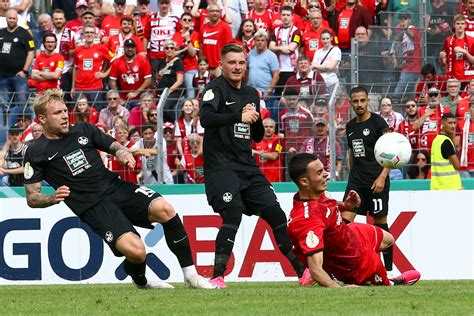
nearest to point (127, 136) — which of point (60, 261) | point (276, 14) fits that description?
point (60, 261)

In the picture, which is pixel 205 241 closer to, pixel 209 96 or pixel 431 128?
pixel 431 128

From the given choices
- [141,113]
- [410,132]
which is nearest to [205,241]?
[141,113]

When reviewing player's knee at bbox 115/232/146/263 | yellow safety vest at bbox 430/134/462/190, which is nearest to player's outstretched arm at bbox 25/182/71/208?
player's knee at bbox 115/232/146/263

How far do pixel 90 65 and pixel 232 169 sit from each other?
32.9ft

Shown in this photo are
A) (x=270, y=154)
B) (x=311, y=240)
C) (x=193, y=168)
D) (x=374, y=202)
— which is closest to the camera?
(x=311, y=240)

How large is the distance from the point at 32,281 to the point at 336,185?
437 cm

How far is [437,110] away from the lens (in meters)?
17.4

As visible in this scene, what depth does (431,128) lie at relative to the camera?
17297 mm

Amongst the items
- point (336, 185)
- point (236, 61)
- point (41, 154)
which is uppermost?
point (236, 61)

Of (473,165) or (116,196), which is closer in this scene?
(116,196)

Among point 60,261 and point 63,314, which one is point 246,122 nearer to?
point 63,314

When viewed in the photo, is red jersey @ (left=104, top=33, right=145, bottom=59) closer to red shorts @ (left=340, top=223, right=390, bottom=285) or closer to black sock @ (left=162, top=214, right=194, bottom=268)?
black sock @ (left=162, top=214, right=194, bottom=268)

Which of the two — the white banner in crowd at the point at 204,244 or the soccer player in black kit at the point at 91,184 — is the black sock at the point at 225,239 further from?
the white banner in crowd at the point at 204,244

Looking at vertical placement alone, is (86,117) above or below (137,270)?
above
